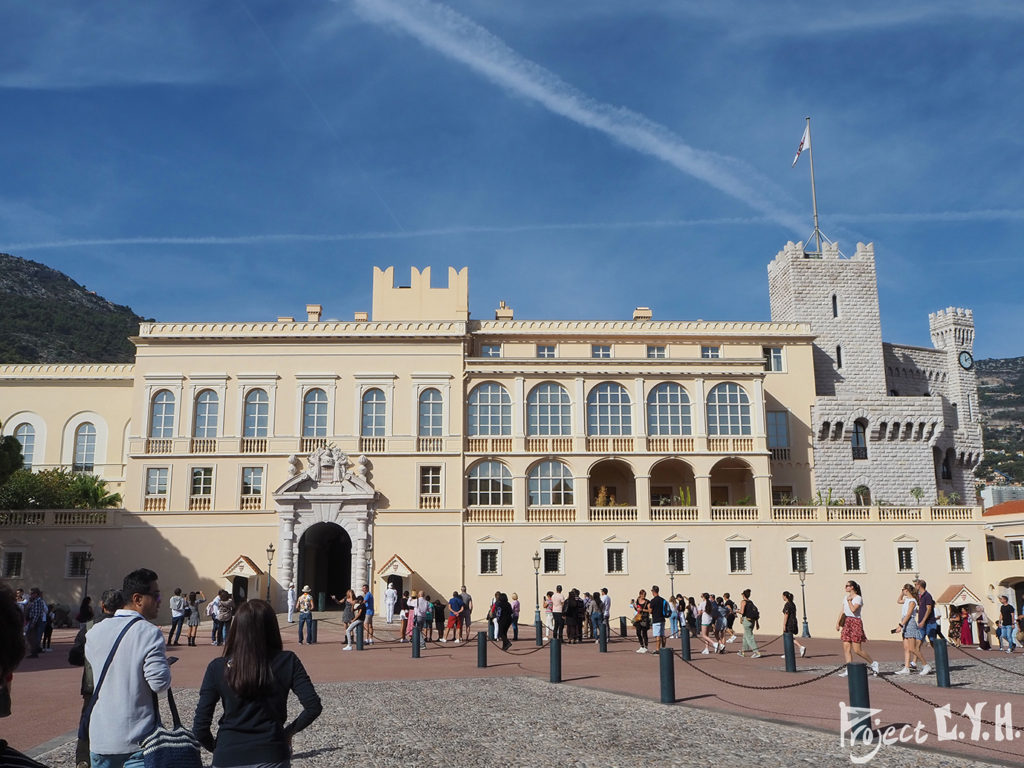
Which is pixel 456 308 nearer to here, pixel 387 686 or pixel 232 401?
pixel 232 401

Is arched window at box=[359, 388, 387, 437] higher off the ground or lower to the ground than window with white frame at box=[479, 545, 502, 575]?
higher

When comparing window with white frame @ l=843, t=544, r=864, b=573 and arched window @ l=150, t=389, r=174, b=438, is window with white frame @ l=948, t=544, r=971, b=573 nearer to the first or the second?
window with white frame @ l=843, t=544, r=864, b=573

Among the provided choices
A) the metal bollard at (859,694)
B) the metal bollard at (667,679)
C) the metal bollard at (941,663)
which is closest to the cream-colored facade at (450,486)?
the metal bollard at (941,663)

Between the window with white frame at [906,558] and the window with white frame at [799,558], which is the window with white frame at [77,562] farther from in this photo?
the window with white frame at [906,558]

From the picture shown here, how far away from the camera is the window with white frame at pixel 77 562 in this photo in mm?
39812

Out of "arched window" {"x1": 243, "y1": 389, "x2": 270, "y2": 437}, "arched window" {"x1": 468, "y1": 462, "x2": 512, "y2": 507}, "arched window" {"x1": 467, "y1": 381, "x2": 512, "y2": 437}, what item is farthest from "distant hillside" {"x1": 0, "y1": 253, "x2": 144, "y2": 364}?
"arched window" {"x1": 468, "y1": 462, "x2": 512, "y2": 507}

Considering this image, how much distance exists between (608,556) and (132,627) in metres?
36.0

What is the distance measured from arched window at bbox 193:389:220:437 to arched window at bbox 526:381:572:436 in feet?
48.0

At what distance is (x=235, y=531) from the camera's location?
40719 mm

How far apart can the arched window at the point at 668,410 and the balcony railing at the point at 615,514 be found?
3.85 m

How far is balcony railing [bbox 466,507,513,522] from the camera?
135ft

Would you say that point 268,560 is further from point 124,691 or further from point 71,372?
point 124,691

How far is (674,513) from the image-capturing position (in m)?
41.4

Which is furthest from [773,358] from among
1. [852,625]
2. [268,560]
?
[852,625]
